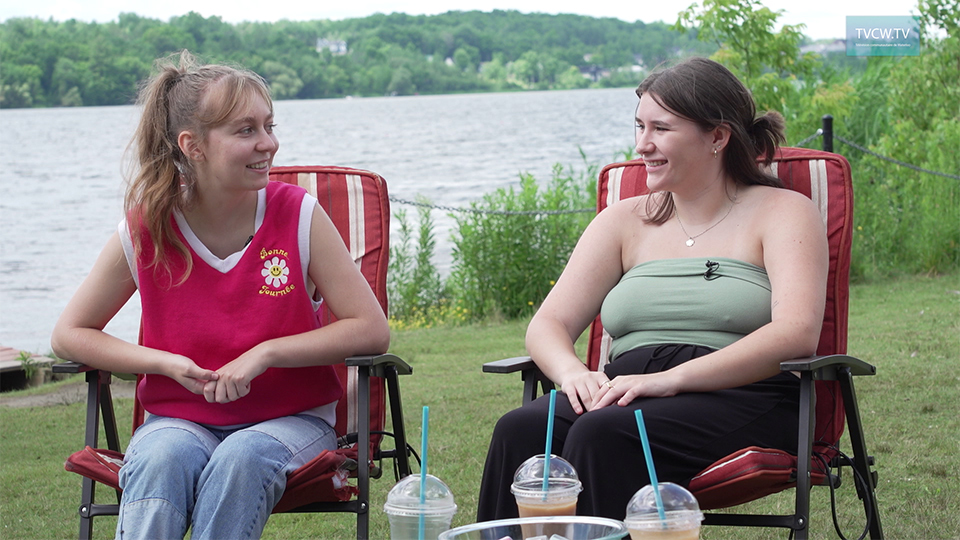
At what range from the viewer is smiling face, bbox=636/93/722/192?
99.7 inches

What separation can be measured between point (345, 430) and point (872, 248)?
5558 mm

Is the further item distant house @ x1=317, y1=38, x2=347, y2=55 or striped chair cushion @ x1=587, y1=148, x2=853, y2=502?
distant house @ x1=317, y1=38, x2=347, y2=55

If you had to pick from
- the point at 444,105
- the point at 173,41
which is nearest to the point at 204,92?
the point at 173,41

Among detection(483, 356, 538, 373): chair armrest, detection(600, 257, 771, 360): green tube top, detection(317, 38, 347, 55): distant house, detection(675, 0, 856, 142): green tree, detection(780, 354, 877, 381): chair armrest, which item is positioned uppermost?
detection(317, 38, 347, 55): distant house

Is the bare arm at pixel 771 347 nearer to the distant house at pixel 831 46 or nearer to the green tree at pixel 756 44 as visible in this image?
the green tree at pixel 756 44

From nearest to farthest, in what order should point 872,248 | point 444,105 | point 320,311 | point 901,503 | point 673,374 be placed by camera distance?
point 673,374
point 320,311
point 901,503
point 872,248
point 444,105

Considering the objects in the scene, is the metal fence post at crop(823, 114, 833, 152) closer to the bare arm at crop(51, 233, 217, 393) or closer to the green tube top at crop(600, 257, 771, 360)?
the green tube top at crop(600, 257, 771, 360)

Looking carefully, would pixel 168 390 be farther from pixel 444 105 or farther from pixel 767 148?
pixel 444 105

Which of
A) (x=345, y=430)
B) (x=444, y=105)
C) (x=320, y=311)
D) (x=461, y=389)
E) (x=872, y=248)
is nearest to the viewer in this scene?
(x=320, y=311)

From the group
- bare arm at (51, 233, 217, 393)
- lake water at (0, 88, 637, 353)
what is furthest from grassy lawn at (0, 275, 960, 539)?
lake water at (0, 88, 637, 353)

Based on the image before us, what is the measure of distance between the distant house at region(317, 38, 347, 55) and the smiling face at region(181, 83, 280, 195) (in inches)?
990

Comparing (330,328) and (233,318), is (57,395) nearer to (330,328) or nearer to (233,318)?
(233,318)

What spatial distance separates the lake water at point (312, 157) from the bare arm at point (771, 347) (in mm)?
1412

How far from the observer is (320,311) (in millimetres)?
2689
